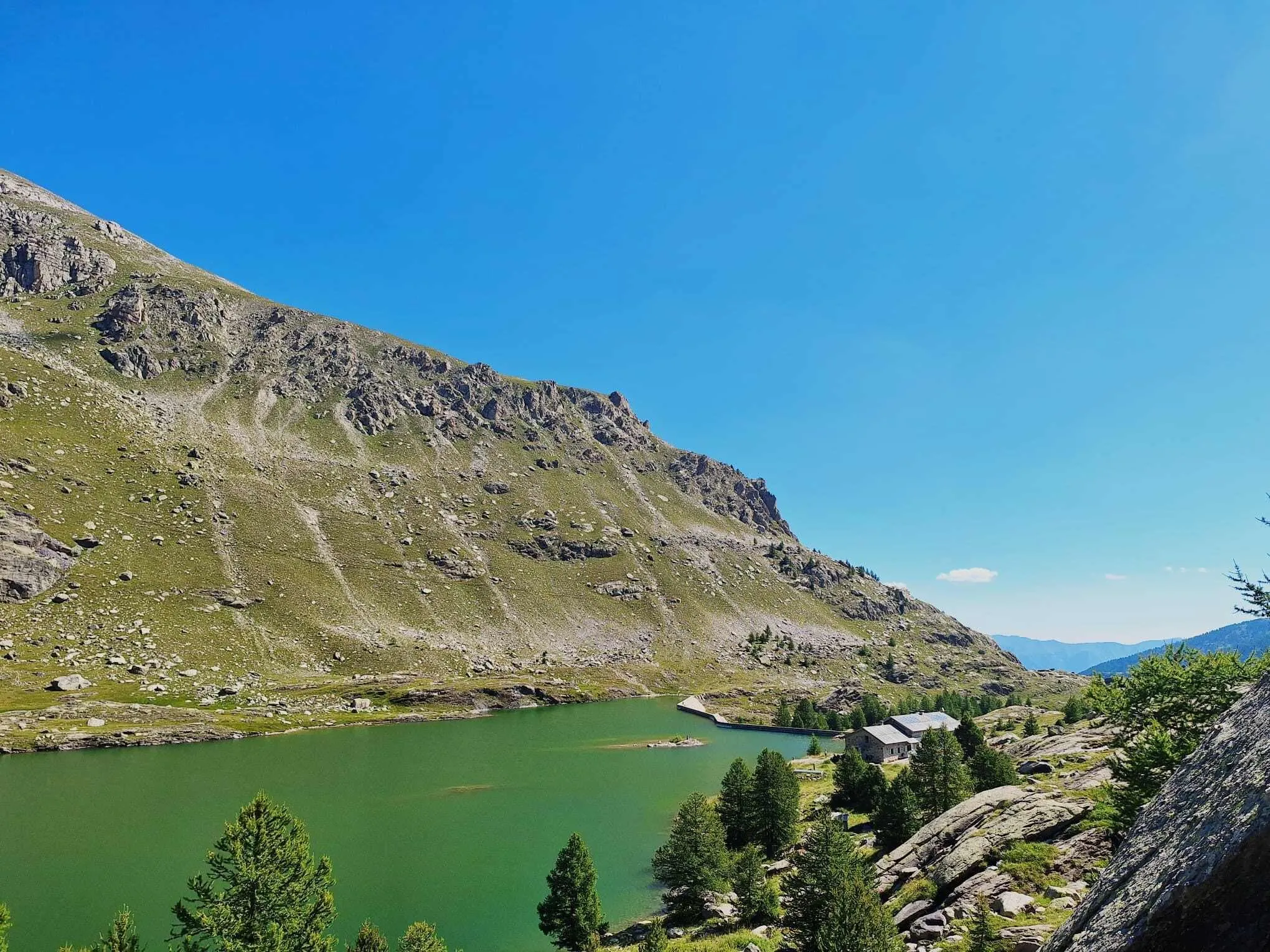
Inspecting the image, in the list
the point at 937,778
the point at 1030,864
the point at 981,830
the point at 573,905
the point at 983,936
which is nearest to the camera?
the point at 983,936

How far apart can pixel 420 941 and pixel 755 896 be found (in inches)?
853

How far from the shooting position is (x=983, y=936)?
18.7 metres

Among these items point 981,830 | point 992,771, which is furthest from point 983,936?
point 992,771

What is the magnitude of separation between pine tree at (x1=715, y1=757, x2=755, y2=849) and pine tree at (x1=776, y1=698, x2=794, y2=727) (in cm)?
8463

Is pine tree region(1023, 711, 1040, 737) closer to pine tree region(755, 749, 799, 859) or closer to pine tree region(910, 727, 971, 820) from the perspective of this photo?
pine tree region(910, 727, 971, 820)

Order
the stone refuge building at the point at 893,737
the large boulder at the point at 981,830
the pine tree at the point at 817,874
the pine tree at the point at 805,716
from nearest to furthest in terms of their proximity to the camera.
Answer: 1. the large boulder at the point at 981,830
2. the pine tree at the point at 817,874
3. the stone refuge building at the point at 893,737
4. the pine tree at the point at 805,716

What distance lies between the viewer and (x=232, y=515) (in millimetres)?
172500

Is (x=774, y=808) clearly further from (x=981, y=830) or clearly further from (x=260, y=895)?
(x=260, y=895)

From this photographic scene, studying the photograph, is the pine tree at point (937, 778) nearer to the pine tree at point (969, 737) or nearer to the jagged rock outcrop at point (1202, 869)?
the pine tree at point (969, 737)

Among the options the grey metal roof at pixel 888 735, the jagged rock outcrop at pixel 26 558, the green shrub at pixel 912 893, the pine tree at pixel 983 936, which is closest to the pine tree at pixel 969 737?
the grey metal roof at pixel 888 735

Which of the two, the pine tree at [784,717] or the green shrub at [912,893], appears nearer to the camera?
the green shrub at [912,893]

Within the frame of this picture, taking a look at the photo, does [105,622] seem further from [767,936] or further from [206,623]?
[767,936]

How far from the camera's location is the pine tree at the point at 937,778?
163 ft

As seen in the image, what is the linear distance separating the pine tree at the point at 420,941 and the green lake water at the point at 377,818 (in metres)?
14.0
